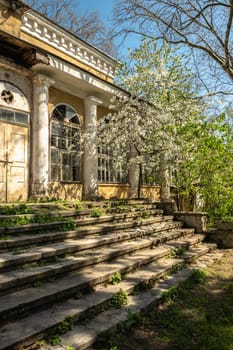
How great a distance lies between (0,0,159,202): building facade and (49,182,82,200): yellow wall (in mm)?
35

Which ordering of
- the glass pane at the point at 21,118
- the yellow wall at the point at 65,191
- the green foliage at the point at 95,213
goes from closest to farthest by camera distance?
the green foliage at the point at 95,213 → the glass pane at the point at 21,118 → the yellow wall at the point at 65,191

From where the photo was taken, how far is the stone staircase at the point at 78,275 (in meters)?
2.65

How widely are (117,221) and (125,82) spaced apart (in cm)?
713

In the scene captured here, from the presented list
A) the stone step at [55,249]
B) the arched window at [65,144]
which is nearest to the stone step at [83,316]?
the stone step at [55,249]

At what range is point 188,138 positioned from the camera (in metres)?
8.30

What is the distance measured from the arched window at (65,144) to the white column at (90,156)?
0.32 metres

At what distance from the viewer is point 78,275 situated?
3.76m

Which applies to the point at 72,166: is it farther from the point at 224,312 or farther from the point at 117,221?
the point at 224,312

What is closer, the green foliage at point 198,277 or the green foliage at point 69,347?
the green foliage at point 69,347

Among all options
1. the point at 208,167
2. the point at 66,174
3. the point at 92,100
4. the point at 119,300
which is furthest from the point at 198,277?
the point at 92,100

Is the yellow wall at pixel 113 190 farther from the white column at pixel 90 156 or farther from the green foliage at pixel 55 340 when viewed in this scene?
the green foliage at pixel 55 340

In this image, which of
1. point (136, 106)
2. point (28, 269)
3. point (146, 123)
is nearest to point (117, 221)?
point (28, 269)

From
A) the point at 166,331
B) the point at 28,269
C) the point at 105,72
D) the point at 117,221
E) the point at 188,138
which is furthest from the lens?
the point at 105,72

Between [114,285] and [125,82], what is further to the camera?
[125,82]
